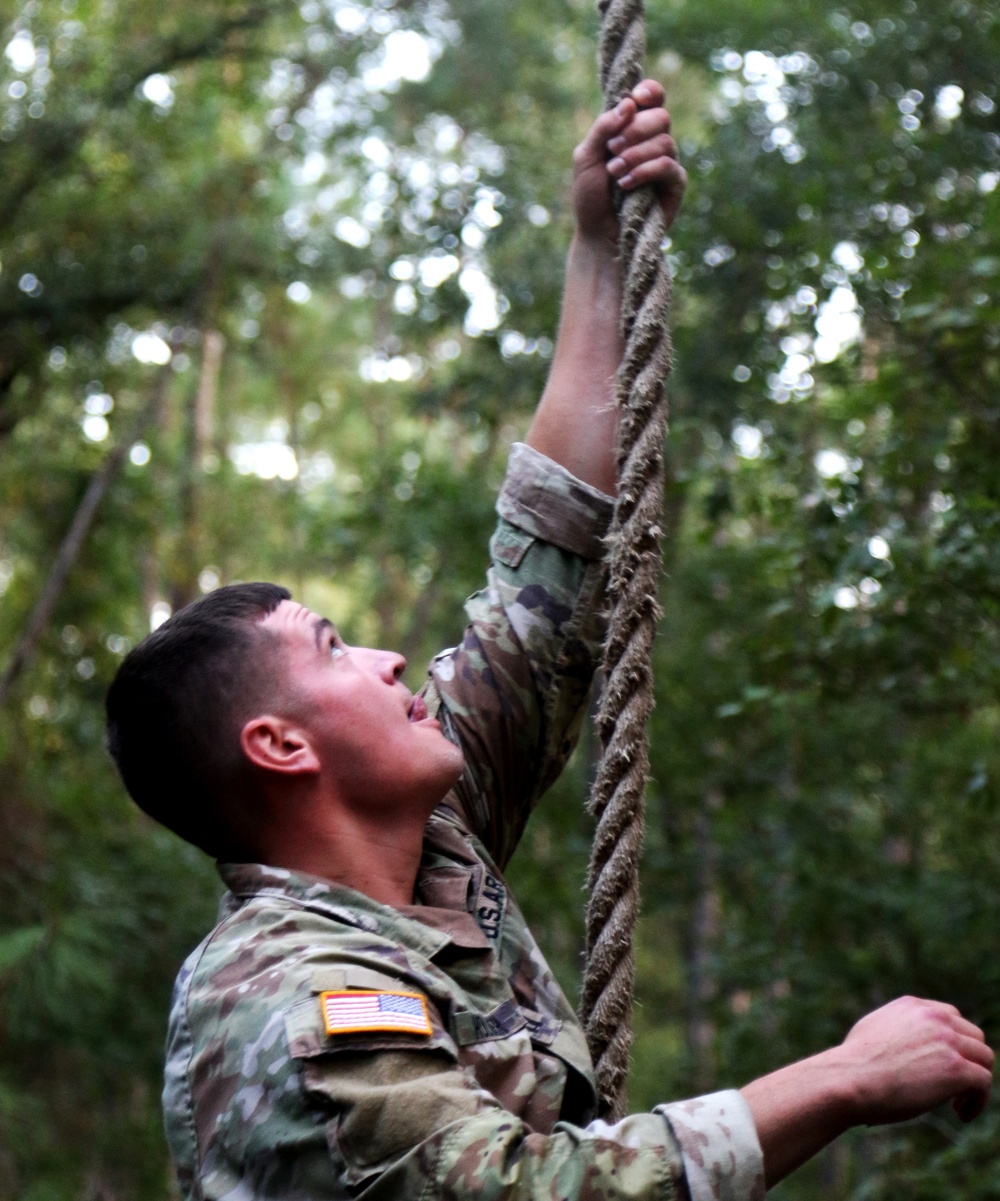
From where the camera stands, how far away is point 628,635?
52.4 inches

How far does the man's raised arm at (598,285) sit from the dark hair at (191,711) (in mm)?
432

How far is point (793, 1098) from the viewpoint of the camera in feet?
3.15

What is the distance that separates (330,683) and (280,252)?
5.59 m

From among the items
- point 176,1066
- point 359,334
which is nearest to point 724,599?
point 176,1066

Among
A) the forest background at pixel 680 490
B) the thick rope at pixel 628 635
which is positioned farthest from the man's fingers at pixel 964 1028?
the forest background at pixel 680 490

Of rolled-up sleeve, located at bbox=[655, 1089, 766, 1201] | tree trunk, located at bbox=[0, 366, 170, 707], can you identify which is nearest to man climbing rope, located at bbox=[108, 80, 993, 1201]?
rolled-up sleeve, located at bbox=[655, 1089, 766, 1201]

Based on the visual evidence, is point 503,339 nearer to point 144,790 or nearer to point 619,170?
point 619,170

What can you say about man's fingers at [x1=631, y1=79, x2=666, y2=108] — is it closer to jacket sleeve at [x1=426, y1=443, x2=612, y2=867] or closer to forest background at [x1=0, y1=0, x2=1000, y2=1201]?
jacket sleeve at [x1=426, y1=443, x2=612, y2=867]

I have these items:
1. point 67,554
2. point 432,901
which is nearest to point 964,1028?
point 432,901

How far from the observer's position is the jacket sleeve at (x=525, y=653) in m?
1.42

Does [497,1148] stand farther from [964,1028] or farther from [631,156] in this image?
[631,156]

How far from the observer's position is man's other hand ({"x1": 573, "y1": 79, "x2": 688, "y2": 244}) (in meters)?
1.49

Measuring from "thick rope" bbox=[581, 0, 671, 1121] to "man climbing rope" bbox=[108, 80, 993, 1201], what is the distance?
0.12 ft

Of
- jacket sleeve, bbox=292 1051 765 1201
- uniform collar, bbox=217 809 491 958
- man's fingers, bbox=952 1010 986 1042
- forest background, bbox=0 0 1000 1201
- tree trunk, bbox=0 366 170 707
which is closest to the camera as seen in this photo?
jacket sleeve, bbox=292 1051 765 1201
